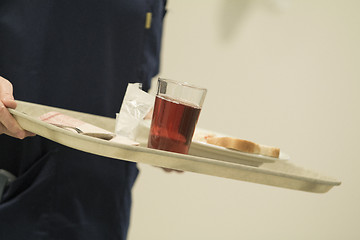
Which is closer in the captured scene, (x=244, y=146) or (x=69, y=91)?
(x=244, y=146)

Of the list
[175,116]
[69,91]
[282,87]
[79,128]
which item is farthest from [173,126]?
[282,87]

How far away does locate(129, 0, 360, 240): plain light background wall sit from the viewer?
1.34m

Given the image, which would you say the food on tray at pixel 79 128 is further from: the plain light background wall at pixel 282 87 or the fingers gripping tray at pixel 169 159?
the plain light background wall at pixel 282 87

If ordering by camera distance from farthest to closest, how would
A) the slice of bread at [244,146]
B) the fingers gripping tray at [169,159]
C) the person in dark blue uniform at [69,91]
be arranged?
the person in dark blue uniform at [69,91] → the slice of bread at [244,146] → the fingers gripping tray at [169,159]

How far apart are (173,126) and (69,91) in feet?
1.19

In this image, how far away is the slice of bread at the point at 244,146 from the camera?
0.50m

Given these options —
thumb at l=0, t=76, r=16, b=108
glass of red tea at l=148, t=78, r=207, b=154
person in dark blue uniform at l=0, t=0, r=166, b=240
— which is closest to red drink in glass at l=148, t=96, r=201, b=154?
glass of red tea at l=148, t=78, r=207, b=154

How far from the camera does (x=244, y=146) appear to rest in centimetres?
51

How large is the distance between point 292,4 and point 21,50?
1020 mm

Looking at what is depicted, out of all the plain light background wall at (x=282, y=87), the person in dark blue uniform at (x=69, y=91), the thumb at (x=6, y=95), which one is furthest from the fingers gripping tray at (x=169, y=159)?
the plain light background wall at (x=282, y=87)

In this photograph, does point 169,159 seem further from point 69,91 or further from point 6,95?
point 69,91

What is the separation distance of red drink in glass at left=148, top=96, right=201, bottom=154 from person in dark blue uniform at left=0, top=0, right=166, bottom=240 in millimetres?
323

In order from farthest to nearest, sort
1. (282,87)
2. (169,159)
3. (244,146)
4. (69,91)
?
(282,87), (69,91), (244,146), (169,159)

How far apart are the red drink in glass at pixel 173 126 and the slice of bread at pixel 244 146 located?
6cm
